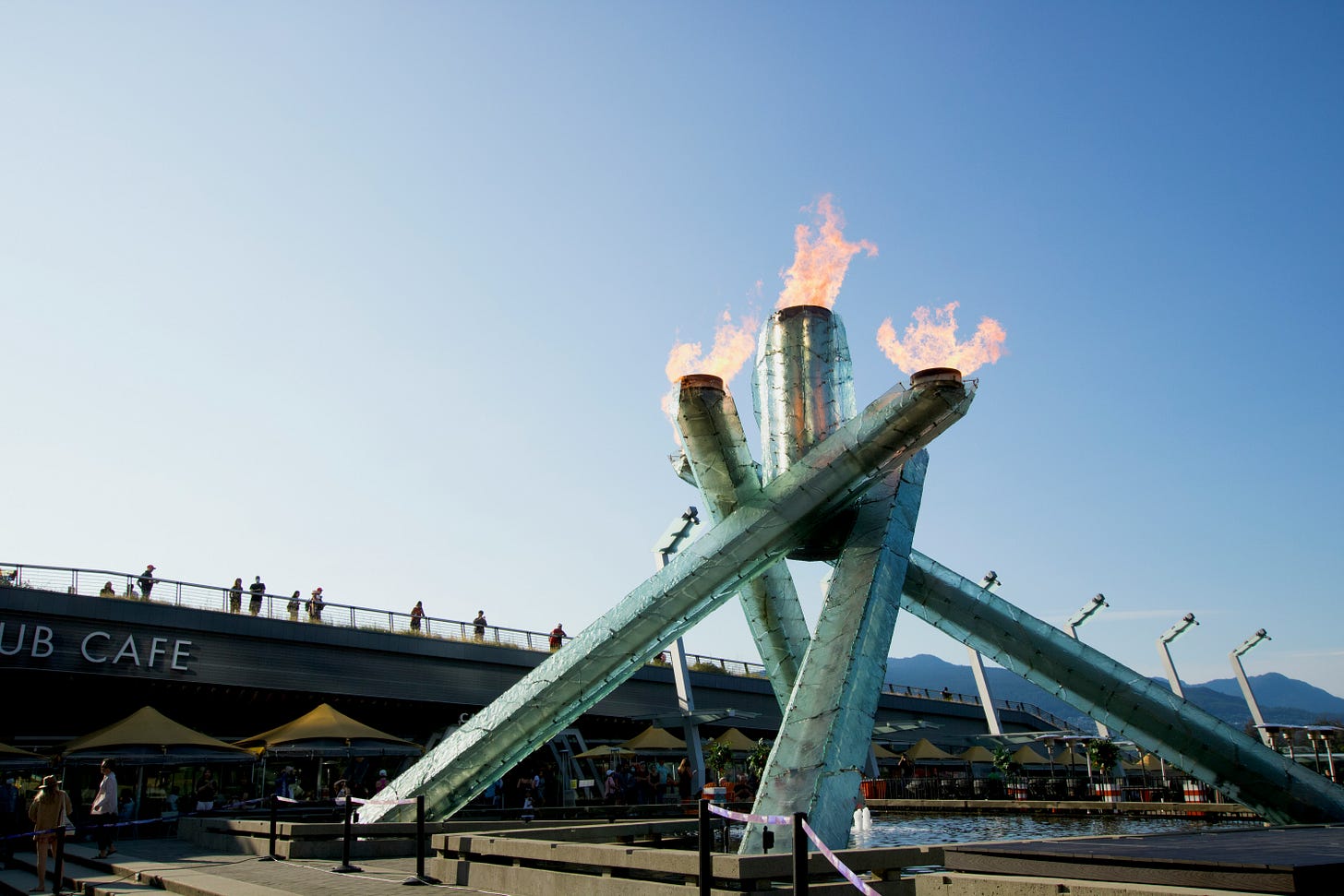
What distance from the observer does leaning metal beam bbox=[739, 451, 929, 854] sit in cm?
1335

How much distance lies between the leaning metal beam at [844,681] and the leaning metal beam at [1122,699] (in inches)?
68.1

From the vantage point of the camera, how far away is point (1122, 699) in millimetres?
17719

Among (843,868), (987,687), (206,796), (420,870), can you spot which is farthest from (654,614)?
(987,687)

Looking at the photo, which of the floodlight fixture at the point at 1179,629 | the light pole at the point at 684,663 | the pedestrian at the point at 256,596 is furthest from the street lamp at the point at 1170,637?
the pedestrian at the point at 256,596

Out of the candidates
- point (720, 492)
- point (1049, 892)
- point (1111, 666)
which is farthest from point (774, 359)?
point (1049, 892)

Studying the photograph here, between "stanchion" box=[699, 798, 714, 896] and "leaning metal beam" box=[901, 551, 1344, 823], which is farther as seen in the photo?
"leaning metal beam" box=[901, 551, 1344, 823]

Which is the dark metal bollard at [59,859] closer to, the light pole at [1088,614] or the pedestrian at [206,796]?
the pedestrian at [206,796]

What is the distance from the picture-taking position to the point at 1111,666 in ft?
59.1

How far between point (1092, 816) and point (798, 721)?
16.1 m

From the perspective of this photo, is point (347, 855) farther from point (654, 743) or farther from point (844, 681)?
point (654, 743)

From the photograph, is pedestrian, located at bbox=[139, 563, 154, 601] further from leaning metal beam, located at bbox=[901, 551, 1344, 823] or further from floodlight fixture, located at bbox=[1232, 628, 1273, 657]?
floodlight fixture, located at bbox=[1232, 628, 1273, 657]

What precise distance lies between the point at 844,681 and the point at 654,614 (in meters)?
3.66

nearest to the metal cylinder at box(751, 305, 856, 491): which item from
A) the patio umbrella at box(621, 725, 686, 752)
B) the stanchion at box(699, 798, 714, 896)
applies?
the stanchion at box(699, 798, 714, 896)

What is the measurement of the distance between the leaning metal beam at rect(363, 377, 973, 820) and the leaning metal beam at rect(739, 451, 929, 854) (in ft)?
2.84
